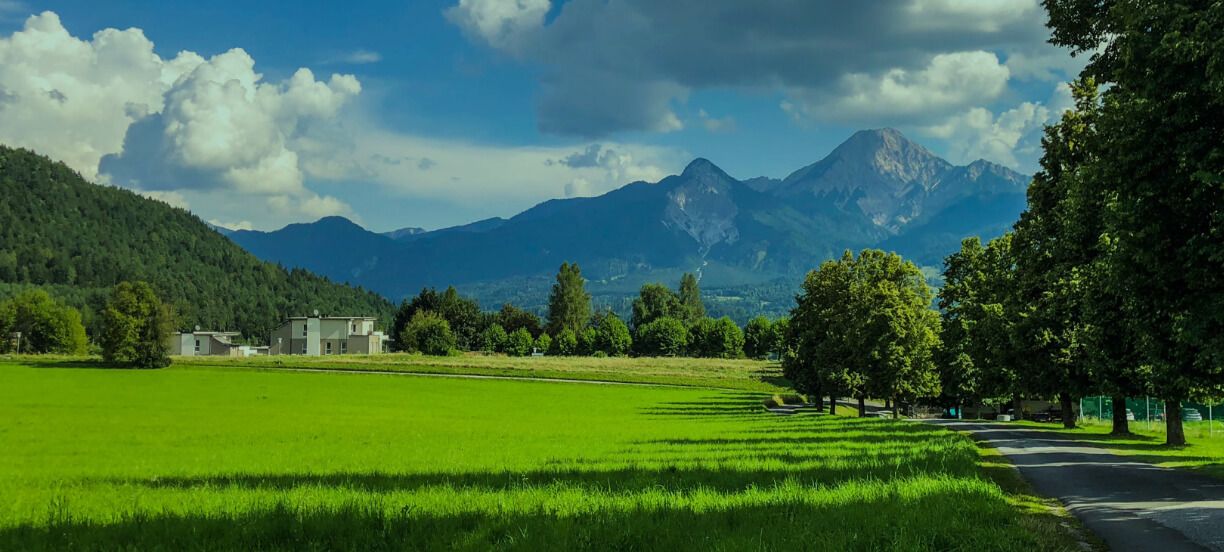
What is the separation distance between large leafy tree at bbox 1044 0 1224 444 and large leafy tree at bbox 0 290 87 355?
188 meters

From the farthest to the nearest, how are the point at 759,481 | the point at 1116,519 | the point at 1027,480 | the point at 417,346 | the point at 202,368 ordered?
the point at 417,346, the point at 202,368, the point at 1027,480, the point at 759,481, the point at 1116,519

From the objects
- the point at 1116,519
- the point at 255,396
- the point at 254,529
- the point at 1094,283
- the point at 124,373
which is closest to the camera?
the point at 254,529

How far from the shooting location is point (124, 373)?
10569 cm

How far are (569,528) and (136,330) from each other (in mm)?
123539

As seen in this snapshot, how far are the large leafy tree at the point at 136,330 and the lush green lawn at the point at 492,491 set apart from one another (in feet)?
251

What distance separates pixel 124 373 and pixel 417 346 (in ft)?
278

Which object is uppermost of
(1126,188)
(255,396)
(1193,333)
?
(1126,188)

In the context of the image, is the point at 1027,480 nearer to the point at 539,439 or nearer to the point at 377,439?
the point at 539,439

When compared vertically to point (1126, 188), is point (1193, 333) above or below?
below

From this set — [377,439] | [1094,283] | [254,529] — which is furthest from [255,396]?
[254,529]

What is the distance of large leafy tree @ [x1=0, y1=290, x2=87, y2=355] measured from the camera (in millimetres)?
167750

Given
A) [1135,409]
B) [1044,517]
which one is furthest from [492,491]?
[1135,409]

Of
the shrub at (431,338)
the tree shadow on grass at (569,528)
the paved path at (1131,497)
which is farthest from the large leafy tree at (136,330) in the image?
the tree shadow on grass at (569,528)

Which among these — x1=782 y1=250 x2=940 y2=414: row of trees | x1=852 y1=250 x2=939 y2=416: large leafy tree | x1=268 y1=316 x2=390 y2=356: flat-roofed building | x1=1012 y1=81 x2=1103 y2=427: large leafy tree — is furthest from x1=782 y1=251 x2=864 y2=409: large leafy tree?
x1=268 y1=316 x2=390 y2=356: flat-roofed building
